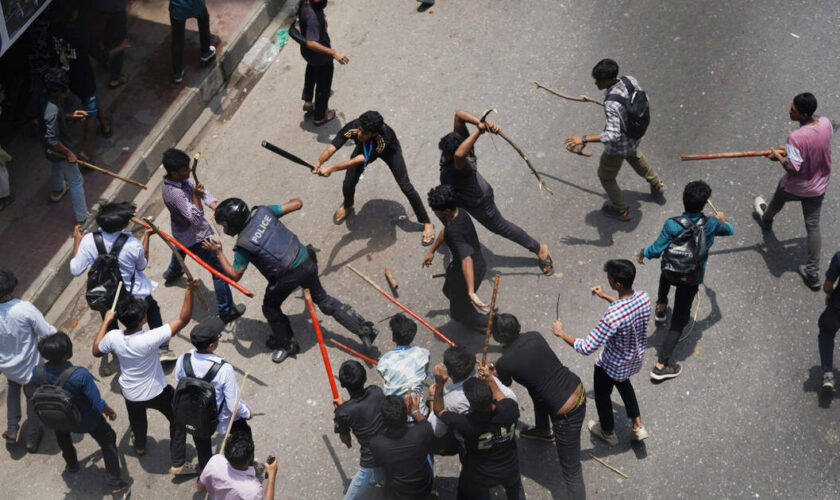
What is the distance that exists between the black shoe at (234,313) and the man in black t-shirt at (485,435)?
309 cm

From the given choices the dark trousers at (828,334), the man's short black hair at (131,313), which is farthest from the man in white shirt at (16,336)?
the dark trousers at (828,334)

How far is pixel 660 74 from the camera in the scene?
35.2ft

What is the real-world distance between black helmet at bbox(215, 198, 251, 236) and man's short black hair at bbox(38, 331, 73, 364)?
164cm

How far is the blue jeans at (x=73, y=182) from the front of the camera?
9.40m

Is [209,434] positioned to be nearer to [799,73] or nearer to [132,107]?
[132,107]

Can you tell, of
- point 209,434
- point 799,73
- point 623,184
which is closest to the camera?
point 209,434

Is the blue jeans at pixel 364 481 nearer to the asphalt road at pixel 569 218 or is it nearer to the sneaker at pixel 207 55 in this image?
the asphalt road at pixel 569 218

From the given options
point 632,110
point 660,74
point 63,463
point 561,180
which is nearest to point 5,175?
point 63,463

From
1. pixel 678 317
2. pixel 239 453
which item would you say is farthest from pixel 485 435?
pixel 678 317

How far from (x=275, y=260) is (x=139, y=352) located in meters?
1.44

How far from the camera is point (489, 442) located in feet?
21.2

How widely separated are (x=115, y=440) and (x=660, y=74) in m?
7.60

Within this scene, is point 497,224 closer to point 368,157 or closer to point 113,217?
point 368,157

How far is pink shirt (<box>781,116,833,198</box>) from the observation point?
8.19m
